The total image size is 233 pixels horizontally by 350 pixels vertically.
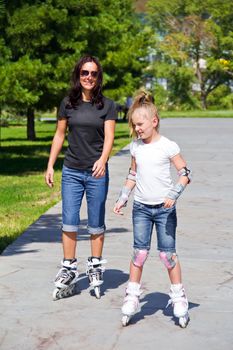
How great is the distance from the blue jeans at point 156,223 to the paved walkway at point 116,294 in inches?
21.1

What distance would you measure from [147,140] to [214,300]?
57.7 inches

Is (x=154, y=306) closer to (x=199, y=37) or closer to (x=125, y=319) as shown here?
→ (x=125, y=319)

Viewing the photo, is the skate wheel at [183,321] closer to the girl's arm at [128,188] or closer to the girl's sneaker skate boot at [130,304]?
the girl's sneaker skate boot at [130,304]

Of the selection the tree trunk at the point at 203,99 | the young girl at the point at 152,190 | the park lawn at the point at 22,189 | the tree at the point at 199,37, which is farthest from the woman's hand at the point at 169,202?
the tree trunk at the point at 203,99

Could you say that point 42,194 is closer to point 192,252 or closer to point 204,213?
point 204,213

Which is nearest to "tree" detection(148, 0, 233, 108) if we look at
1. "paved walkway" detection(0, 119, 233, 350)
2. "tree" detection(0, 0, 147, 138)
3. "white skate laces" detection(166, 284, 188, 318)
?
"tree" detection(0, 0, 147, 138)

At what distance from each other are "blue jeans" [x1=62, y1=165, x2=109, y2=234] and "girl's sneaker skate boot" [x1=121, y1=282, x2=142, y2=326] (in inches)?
36.2

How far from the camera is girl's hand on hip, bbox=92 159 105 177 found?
6.73 metres

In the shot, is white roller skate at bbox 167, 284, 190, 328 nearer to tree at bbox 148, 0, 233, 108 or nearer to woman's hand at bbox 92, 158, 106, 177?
woman's hand at bbox 92, 158, 106, 177

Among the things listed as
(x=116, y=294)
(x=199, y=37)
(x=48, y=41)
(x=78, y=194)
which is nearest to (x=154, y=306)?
(x=116, y=294)

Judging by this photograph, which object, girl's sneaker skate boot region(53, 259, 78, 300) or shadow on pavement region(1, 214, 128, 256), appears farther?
shadow on pavement region(1, 214, 128, 256)

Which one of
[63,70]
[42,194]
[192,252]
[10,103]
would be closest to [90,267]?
[192,252]

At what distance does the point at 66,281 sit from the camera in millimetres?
6812

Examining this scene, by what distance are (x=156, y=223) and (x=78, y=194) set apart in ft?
3.02
